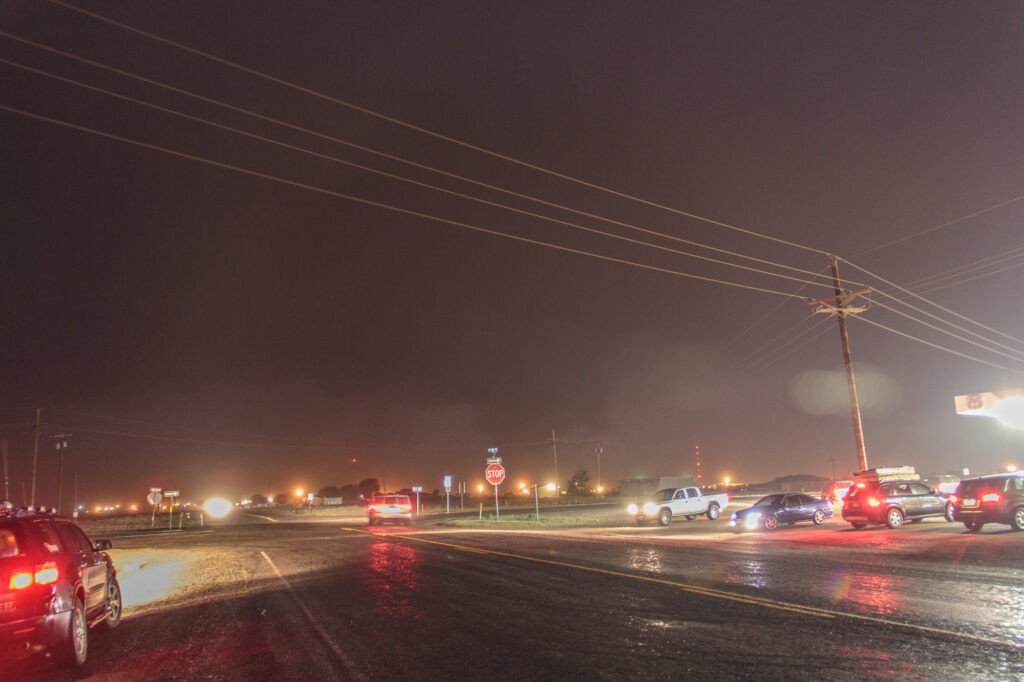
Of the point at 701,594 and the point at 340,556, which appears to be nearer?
the point at 701,594

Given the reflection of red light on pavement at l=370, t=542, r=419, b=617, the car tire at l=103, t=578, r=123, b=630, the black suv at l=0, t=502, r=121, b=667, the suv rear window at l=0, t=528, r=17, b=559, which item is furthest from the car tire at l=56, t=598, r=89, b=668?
the reflection of red light on pavement at l=370, t=542, r=419, b=617

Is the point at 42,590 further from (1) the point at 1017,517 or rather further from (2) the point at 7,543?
(1) the point at 1017,517

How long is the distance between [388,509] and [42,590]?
102 ft

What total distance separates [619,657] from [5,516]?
273 inches

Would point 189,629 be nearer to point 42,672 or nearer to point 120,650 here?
point 120,650

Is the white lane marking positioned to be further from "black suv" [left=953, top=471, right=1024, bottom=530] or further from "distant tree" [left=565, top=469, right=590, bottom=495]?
"distant tree" [left=565, top=469, right=590, bottom=495]

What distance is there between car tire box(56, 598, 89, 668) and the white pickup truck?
26362 mm

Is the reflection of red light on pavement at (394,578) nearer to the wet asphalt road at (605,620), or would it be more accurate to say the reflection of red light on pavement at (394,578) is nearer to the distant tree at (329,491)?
the wet asphalt road at (605,620)

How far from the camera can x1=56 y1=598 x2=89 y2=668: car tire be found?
22.4 ft

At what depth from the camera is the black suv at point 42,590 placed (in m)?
6.45

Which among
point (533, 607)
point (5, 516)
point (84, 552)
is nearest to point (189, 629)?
point (84, 552)

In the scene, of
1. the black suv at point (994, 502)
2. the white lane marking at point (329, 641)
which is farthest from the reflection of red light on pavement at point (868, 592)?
the black suv at point (994, 502)

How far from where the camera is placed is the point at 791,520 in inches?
1021

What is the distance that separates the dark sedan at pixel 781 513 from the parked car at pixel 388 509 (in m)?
18.8
